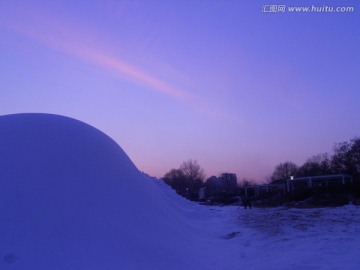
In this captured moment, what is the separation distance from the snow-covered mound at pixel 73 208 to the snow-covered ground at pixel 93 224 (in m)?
0.02

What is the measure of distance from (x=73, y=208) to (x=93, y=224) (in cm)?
64

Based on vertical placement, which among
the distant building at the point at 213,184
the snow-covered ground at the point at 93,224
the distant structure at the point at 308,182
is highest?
the distant building at the point at 213,184

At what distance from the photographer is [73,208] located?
8.37 meters

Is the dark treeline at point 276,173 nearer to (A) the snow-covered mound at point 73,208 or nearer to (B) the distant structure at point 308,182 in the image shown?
(B) the distant structure at point 308,182

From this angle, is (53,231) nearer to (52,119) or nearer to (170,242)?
(170,242)

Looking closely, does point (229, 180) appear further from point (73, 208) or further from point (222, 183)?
point (73, 208)

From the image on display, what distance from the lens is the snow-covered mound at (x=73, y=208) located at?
277 inches

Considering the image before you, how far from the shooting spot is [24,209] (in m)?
7.83

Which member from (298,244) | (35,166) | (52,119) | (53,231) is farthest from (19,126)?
(298,244)

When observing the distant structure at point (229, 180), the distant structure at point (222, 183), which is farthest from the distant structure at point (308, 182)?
the distant structure at point (229, 180)

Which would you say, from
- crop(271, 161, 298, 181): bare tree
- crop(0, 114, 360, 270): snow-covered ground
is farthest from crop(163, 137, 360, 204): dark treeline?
crop(0, 114, 360, 270): snow-covered ground

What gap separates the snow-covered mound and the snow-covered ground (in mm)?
22

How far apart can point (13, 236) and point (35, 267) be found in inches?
40.0

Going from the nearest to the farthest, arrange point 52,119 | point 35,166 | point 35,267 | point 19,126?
point 35,267 → point 35,166 → point 19,126 → point 52,119
